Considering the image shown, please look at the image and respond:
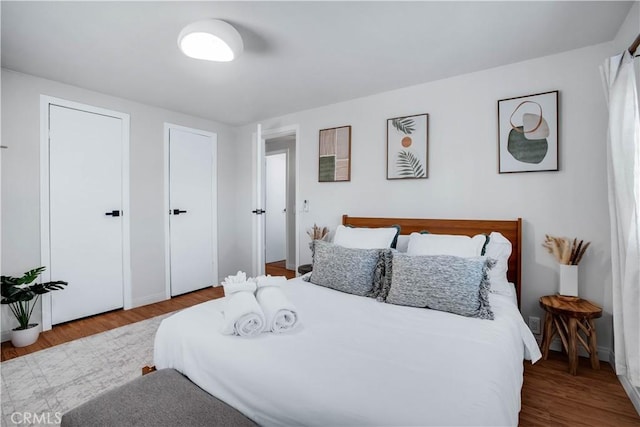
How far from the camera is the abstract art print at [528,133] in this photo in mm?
2387

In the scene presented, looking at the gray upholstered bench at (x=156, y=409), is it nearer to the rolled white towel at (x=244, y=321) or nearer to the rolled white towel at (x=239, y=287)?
the rolled white towel at (x=244, y=321)

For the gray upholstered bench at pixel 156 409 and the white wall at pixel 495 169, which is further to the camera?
the white wall at pixel 495 169

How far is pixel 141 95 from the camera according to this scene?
3312 mm

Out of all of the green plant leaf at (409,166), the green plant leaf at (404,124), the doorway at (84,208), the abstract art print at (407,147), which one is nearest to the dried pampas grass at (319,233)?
the abstract art print at (407,147)

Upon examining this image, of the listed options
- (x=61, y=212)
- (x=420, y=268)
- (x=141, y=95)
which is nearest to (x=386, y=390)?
(x=420, y=268)

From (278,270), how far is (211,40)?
4.13 meters

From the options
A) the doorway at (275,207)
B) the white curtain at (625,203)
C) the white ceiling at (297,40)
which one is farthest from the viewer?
the doorway at (275,207)

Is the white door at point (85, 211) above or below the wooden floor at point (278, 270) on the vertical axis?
above

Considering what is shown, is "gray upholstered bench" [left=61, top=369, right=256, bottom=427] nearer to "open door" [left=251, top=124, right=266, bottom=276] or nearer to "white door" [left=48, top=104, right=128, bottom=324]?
"open door" [left=251, top=124, right=266, bottom=276]

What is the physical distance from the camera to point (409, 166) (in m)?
3.03

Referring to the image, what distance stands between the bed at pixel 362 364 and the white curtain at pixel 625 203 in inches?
18.7

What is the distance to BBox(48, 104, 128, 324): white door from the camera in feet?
9.78

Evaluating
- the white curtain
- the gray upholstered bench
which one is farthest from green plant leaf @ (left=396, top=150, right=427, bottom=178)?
the gray upholstered bench

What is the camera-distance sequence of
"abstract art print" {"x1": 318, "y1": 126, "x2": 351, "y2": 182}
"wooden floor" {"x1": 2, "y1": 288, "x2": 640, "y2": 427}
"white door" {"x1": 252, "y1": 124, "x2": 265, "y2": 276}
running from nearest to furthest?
"wooden floor" {"x1": 2, "y1": 288, "x2": 640, "y2": 427} → "white door" {"x1": 252, "y1": 124, "x2": 265, "y2": 276} → "abstract art print" {"x1": 318, "y1": 126, "x2": 351, "y2": 182}
